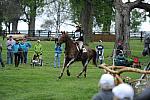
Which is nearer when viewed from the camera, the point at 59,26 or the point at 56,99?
the point at 56,99

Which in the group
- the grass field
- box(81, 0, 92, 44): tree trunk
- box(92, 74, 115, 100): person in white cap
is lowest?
the grass field

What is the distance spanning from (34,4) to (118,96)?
4472cm

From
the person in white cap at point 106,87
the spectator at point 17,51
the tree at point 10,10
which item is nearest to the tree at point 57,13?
the tree at point 10,10

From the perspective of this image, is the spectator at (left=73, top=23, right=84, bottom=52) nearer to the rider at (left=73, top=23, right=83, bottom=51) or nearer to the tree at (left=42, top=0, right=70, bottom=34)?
the rider at (left=73, top=23, right=83, bottom=51)

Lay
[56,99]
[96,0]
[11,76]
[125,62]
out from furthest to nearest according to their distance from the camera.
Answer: [96,0] → [125,62] → [11,76] → [56,99]

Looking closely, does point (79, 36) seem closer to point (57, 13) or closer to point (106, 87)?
point (106, 87)

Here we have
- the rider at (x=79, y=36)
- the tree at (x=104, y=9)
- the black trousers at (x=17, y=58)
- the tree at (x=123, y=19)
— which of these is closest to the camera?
the rider at (x=79, y=36)

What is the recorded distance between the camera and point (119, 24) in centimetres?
4091

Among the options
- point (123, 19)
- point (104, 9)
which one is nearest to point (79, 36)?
point (123, 19)

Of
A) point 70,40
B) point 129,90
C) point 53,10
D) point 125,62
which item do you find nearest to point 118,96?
point 129,90

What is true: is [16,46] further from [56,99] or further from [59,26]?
[59,26]

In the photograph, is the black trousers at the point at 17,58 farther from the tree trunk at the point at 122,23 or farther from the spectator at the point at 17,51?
the tree trunk at the point at 122,23

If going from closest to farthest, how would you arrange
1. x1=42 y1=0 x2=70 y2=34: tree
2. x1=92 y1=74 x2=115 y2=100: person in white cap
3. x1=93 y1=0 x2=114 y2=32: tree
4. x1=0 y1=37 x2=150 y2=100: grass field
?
1. x1=92 y1=74 x2=115 y2=100: person in white cap
2. x1=0 y1=37 x2=150 y2=100: grass field
3. x1=93 y1=0 x2=114 y2=32: tree
4. x1=42 y1=0 x2=70 y2=34: tree

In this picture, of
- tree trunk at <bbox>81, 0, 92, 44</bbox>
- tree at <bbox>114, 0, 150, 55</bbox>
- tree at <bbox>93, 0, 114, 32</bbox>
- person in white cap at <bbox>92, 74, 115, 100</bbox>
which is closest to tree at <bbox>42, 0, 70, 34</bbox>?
tree at <bbox>93, 0, 114, 32</bbox>
